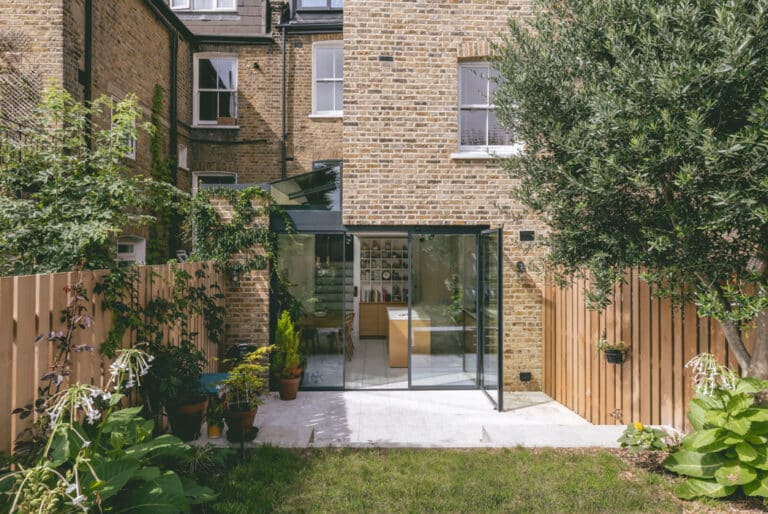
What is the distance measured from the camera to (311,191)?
7.77 m

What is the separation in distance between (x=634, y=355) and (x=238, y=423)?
185 inches

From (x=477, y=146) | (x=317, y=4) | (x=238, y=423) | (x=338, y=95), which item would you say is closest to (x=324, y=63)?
(x=338, y=95)

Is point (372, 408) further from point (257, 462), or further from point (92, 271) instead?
point (92, 271)

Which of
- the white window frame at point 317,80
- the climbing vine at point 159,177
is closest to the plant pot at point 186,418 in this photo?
the climbing vine at point 159,177

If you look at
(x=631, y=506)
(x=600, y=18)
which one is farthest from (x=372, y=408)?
(x=600, y=18)

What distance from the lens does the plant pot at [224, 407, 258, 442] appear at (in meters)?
4.87

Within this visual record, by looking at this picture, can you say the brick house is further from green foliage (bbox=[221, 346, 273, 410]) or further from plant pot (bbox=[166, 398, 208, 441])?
plant pot (bbox=[166, 398, 208, 441])

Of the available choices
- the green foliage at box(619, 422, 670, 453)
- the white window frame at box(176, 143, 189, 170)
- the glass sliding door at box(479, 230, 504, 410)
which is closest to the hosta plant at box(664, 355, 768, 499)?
the green foliage at box(619, 422, 670, 453)

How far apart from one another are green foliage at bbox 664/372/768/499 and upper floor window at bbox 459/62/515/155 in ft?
16.1

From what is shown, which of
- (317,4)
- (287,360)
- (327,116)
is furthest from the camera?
(317,4)

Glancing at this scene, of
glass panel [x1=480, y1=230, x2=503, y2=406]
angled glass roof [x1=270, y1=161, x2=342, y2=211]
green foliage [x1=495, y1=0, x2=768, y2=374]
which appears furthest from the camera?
angled glass roof [x1=270, y1=161, x2=342, y2=211]

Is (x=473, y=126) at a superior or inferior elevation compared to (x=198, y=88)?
inferior

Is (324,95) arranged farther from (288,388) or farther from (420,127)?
(288,388)

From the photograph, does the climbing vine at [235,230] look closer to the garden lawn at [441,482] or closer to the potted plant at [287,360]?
the potted plant at [287,360]
